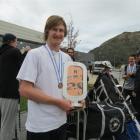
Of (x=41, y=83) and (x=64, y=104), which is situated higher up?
(x=41, y=83)

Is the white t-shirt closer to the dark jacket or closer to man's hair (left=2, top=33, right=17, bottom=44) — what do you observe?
the dark jacket

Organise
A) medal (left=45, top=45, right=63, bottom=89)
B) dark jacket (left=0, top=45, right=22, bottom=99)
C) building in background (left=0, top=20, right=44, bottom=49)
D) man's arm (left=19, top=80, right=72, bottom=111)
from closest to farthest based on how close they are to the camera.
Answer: man's arm (left=19, top=80, right=72, bottom=111) → medal (left=45, top=45, right=63, bottom=89) → dark jacket (left=0, top=45, right=22, bottom=99) → building in background (left=0, top=20, right=44, bottom=49)

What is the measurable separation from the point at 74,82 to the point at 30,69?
484 mm

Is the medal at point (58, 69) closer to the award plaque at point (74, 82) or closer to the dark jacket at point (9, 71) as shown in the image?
the award plaque at point (74, 82)

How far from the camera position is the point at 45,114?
9.73ft

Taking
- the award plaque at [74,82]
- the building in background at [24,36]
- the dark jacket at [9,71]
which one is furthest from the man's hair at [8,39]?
the building in background at [24,36]

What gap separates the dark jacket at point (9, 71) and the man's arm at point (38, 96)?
2.16 meters

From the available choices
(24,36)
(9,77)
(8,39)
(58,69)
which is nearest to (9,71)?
(9,77)

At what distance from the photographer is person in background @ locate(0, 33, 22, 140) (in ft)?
16.6

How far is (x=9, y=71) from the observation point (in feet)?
16.6

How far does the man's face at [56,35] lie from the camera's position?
3047 mm

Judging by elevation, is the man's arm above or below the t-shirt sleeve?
below

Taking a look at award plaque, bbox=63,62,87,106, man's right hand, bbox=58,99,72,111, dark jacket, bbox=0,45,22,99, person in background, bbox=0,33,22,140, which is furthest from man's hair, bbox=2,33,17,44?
man's right hand, bbox=58,99,72,111

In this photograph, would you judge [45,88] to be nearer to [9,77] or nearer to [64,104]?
[64,104]
